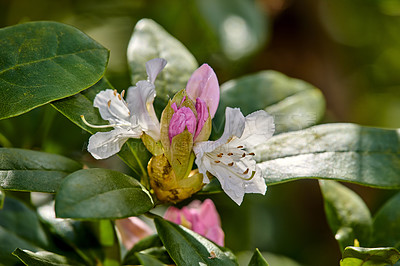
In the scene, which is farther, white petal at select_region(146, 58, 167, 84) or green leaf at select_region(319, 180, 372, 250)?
green leaf at select_region(319, 180, 372, 250)

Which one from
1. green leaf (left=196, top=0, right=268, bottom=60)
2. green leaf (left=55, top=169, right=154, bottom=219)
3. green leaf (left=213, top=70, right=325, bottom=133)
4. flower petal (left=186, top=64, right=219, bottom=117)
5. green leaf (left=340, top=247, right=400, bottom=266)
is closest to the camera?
green leaf (left=55, top=169, right=154, bottom=219)

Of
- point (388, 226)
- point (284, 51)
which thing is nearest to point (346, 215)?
point (388, 226)

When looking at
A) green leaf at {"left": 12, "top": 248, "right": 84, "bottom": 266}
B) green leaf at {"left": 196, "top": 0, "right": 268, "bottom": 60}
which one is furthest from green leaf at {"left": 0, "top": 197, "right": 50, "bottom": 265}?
green leaf at {"left": 196, "top": 0, "right": 268, "bottom": 60}

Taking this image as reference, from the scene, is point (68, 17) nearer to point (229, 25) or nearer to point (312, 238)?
point (229, 25)

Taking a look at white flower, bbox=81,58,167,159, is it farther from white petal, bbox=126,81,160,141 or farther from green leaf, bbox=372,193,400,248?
green leaf, bbox=372,193,400,248

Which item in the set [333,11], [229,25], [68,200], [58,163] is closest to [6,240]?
[58,163]

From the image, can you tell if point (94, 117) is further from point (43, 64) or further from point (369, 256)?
point (369, 256)

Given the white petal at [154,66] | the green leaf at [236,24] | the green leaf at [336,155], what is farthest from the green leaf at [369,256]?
the green leaf at [236,24]
